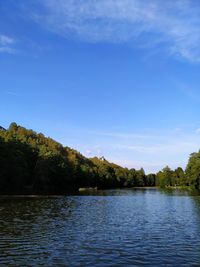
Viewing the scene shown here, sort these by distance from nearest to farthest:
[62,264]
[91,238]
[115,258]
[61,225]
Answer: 1. [62,264]
2. [115,258]
3. [91,238]
4. [61,225]

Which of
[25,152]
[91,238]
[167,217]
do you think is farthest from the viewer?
[25,152]

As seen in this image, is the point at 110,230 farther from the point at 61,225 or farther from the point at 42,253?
the point at 42,253

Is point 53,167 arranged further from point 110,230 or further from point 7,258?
point 7,258

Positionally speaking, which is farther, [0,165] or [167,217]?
[0,165]

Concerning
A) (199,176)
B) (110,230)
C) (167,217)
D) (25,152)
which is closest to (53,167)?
(25,152)

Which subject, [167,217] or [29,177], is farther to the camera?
[29,177]

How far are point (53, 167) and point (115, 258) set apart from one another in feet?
490

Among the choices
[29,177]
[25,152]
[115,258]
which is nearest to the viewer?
[115,258]

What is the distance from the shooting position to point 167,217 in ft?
199

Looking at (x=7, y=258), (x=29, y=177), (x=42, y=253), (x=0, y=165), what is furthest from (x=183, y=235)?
(x=29, y=177)

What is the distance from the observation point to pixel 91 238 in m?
40.1

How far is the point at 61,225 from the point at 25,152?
132m

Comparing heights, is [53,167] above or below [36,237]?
above

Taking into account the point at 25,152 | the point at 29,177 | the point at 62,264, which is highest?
the point at 25,152
